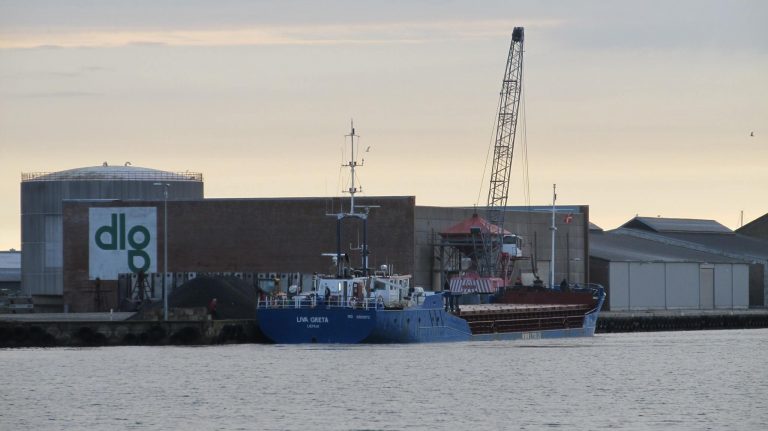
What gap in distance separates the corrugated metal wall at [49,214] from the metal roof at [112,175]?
4.22 feet

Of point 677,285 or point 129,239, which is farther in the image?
point 677,285

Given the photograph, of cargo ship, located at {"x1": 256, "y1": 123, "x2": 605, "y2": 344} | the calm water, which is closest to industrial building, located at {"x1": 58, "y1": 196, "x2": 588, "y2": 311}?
cargo ship, located at {"x1": 256, "y1": 123, "x2": 605, "y2": 344}

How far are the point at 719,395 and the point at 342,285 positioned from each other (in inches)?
1268

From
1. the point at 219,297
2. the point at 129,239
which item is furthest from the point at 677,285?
the point at 219,297

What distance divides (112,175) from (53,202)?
5424 millimetres

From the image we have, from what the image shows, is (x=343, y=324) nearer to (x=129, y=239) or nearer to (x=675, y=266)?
(x=129, y=239)

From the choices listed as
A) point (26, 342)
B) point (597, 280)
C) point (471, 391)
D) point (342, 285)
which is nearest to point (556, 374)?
point (471, 391)

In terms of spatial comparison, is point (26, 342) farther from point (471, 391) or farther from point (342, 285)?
point (471, 391)

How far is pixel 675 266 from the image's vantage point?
160 m

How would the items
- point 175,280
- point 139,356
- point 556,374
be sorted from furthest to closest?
point 175,280
point 139,356
point 556,374

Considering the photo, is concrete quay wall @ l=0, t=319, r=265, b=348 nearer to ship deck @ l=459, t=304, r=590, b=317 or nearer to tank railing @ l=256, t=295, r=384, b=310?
tank railing @ l=256, t=295, r=384, b=310

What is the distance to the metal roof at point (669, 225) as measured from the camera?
18988 cm

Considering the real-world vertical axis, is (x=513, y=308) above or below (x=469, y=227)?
below

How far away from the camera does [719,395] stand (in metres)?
69.1
